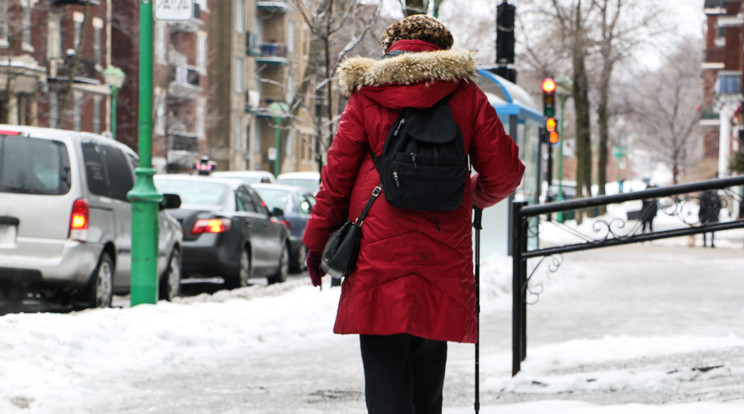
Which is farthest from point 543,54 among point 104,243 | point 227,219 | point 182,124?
point 104,243

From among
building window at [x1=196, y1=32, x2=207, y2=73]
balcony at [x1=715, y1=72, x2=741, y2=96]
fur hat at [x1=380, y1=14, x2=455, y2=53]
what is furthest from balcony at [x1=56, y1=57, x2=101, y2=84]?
fur hat at [x1=380, y1=14, x2=455, y2=53]

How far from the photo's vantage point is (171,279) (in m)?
12.9

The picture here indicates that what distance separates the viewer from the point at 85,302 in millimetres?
10906

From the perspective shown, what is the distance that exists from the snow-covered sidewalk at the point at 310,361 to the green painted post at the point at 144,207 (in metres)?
0.32

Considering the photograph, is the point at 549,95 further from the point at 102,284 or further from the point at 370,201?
the point at 370,201

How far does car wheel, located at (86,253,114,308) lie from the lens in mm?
10859

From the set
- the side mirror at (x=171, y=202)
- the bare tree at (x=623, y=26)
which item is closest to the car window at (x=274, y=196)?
the side mirror at (x=171, y=202)

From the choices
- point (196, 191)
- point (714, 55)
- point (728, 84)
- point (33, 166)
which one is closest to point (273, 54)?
point (728, 84)

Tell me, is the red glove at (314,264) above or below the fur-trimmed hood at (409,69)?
below

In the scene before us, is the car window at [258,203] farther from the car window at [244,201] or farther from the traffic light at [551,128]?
the traffic light at [551,128]

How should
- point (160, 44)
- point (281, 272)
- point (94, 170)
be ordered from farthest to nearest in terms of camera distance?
point (160, 44)
point (281, 272)
point (94, 170)

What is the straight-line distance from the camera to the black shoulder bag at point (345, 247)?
428cm

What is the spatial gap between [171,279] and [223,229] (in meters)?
1.70

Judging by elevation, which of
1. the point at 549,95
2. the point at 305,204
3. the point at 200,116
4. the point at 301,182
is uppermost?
the point at 200,116
